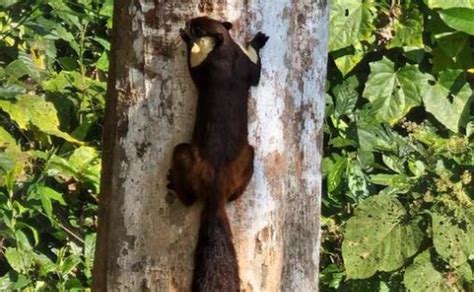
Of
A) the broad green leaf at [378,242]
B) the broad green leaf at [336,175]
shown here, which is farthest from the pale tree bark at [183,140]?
the broad green leaf at [336,175]

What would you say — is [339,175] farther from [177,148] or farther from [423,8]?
[177,148]

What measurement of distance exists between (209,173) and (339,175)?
1578 millimetres

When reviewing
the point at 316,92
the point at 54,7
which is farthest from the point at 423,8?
the point at 316,92

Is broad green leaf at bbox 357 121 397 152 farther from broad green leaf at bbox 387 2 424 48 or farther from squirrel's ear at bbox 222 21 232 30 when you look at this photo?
squirrel's ear at bbox 222 21 232 30

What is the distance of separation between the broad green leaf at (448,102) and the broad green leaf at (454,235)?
0.48 metres

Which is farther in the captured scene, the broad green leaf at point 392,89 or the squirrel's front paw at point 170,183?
the broad green leaf at point 392,89

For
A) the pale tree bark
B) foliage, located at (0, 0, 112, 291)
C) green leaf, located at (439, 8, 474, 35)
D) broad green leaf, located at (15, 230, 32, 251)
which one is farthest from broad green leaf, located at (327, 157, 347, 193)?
the pale tree bark

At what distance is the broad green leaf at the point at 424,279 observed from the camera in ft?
10.1

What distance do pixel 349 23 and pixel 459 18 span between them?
351mm

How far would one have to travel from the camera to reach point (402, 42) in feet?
11.8

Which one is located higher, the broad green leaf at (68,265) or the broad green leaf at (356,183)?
the broad green leaf at (356,183)

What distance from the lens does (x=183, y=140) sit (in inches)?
75.0

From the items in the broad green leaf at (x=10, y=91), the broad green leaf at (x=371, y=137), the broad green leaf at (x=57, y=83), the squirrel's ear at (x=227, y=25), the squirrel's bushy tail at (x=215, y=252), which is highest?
the squirrel's ear at (x=227, y=25)

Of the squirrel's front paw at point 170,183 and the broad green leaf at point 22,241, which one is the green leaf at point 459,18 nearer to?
the broad green leaf at point 22,241
